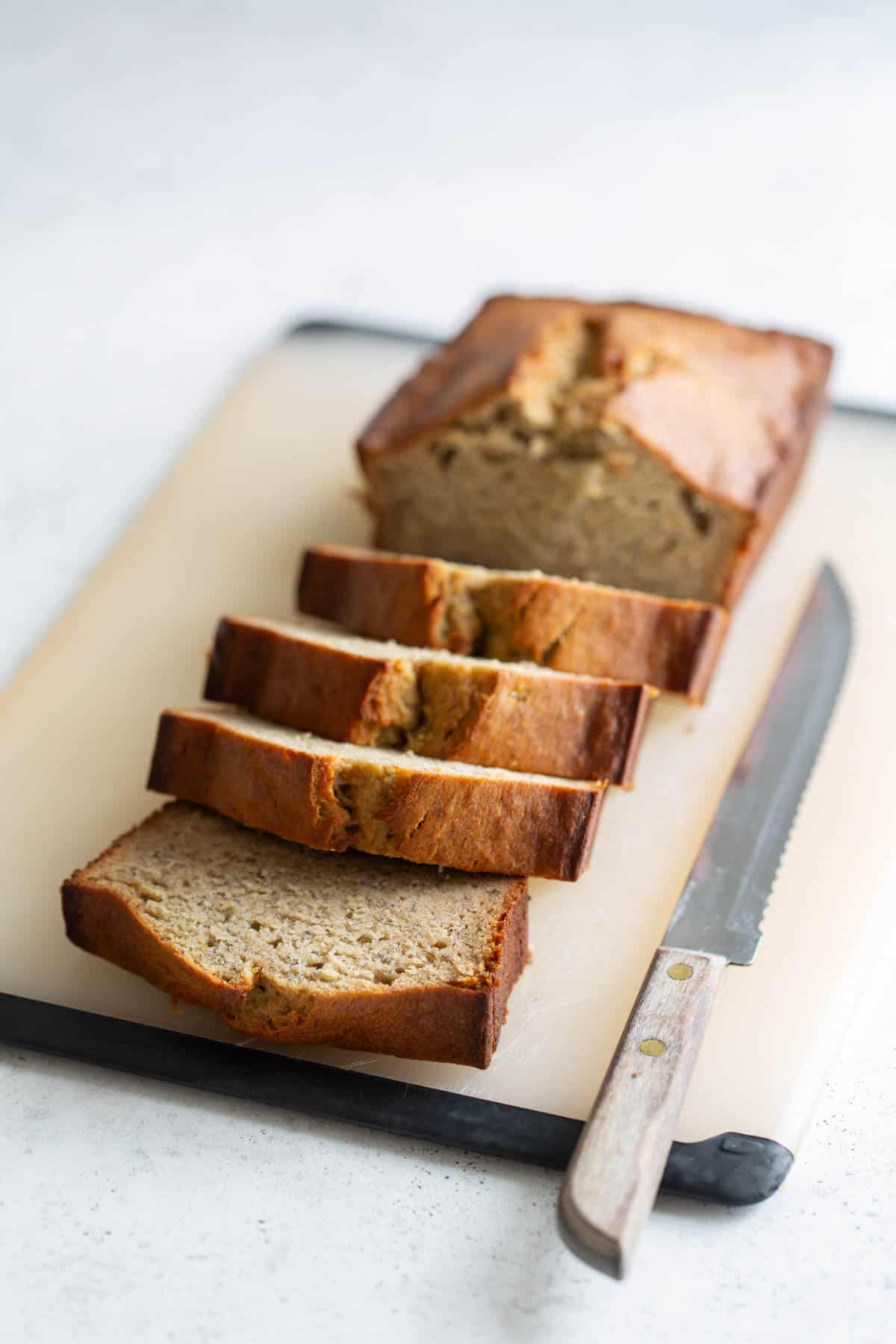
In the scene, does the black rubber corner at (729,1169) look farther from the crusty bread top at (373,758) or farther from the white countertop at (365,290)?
the crusty bread top at (373,758)

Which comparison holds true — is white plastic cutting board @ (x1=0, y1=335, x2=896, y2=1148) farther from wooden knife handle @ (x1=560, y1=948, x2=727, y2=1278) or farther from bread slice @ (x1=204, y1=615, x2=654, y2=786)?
bread slice @ (x1=204, y1=615, x2=654, y2=786)

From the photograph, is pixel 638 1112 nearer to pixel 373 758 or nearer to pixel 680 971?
pixel 680 971

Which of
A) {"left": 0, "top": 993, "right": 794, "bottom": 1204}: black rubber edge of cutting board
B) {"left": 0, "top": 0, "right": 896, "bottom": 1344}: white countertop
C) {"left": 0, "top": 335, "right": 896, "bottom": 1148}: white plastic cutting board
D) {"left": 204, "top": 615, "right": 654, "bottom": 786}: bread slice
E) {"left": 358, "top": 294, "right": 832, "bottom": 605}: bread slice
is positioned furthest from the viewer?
{"left": 358, "top": 294, "right": 832, "bottom": 605}: bread slice

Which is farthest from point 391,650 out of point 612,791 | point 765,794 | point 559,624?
point 765,794

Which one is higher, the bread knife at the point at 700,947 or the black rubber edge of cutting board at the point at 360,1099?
the bread knife at the point at 700,947

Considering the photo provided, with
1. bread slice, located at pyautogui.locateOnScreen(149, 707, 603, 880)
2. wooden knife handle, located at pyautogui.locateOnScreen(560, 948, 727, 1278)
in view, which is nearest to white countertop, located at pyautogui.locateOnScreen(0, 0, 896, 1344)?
wooden knife handle, located at pyautogui.locateOnScreen(560, 948, 727, 1278)

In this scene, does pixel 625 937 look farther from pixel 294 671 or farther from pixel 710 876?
pixel 294 671

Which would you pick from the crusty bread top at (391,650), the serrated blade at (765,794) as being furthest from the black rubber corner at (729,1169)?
the crusty bread top at (391,650)
